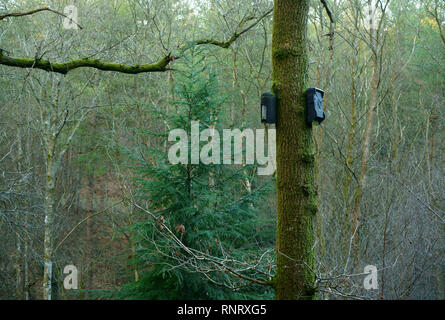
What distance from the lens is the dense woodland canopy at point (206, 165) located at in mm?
6340

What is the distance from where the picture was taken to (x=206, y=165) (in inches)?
269

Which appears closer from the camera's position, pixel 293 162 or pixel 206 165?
pixel 293 162

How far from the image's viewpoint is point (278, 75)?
10.4 feet

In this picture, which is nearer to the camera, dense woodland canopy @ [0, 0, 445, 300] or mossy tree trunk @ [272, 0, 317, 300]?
mossy tree trunk @ [272, 0, 317, 300]

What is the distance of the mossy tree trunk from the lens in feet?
9.94

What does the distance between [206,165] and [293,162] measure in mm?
3857

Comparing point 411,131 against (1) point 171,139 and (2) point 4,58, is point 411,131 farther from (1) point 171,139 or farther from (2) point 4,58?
(2) point 4,58

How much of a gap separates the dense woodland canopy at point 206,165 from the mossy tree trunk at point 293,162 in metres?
0.06

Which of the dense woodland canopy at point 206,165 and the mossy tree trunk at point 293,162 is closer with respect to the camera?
the mossy tree trunk at point 293,162

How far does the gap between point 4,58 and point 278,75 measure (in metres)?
3.48

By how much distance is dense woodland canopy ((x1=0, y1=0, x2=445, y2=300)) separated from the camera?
6.34 meters

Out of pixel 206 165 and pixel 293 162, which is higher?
pixel 206 165

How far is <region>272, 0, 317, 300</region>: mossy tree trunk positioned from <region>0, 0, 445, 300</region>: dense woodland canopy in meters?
0.06
